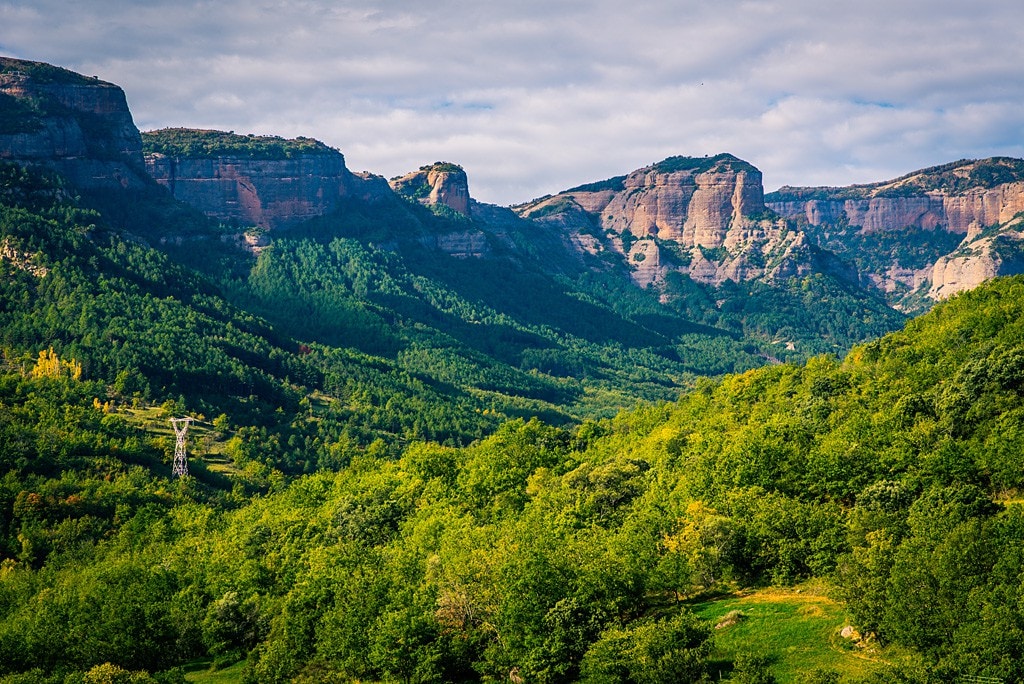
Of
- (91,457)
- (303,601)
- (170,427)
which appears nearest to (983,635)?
(303,601)

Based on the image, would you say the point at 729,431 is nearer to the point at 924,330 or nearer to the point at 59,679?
the point at 924,330

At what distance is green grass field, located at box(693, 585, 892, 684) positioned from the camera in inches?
2365

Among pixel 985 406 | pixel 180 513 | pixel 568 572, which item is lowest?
pixel 180 513

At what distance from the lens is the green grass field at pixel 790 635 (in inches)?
2365

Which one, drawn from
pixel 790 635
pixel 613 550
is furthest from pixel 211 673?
pixel 790 635

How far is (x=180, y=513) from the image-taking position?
131 meters

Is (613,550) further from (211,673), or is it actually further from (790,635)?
(211,673)

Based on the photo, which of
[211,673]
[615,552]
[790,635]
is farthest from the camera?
[211,673]

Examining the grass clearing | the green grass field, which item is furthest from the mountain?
the grass clearing

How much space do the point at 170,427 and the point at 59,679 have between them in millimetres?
102901

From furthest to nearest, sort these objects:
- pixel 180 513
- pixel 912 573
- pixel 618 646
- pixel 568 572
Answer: pixel 180 513
pixel 568 572
pixel 618 646
pixel 912 573

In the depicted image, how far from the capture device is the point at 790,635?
2562 inches

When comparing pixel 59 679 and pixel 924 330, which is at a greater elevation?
pixel 924 330

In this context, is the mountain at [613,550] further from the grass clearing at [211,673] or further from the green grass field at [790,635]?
the grass clearing at [211,673]
